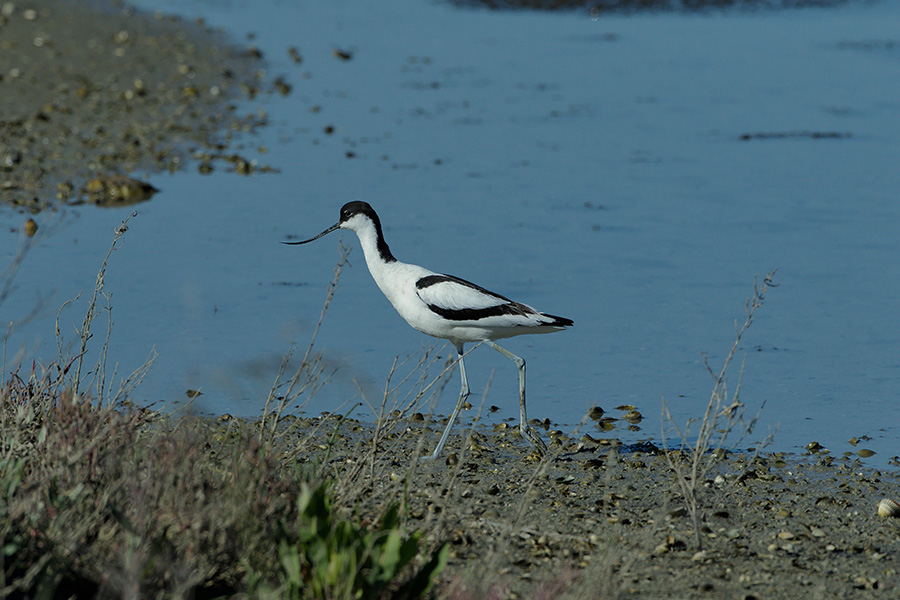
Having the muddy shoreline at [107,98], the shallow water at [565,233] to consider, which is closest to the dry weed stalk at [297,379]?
the shallow water at [565,233]

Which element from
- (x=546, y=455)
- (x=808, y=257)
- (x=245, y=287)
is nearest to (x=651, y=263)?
(x=808, y=257)

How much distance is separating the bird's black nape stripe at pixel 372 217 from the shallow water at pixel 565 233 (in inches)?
30.5

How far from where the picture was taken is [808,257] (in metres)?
9.91

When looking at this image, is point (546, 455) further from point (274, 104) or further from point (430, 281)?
point (274, 104)

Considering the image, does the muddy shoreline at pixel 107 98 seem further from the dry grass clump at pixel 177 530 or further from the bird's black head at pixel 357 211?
the dry grass clump at pixel 177 530

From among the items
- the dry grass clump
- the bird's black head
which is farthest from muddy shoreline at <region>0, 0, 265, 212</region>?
the dry grass clump

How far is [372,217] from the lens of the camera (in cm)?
703

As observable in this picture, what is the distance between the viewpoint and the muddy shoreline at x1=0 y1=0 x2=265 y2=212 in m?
11.8

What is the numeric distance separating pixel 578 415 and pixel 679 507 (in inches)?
57.3

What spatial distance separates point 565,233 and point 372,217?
3.87 meters

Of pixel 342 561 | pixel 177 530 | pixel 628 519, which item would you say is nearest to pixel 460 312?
pixel 628 519

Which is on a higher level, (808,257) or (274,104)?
(274,104)

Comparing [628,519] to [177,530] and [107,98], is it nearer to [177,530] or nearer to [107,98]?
[177,530]

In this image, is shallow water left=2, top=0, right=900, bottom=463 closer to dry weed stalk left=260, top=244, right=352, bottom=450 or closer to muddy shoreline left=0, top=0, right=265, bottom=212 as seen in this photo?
dry weed stalk left=260, top=244, right=352, bottom=450
